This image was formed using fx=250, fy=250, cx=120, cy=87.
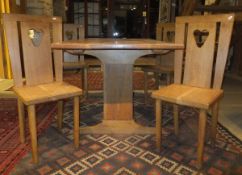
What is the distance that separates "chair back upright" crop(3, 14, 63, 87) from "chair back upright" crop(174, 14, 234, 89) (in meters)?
1.04

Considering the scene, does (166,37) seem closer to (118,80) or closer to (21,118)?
(118,80)

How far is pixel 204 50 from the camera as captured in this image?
197 cm

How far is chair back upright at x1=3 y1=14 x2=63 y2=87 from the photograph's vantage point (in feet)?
6.22

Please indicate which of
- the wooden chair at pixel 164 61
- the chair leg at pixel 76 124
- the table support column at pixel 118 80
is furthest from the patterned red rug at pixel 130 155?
the wooden chair at pixel 164 61

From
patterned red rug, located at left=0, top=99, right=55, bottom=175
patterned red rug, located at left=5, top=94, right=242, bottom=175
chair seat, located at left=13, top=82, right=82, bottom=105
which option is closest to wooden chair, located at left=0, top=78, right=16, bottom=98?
patterned red rug, located at left=0, top=99, right=55, bottom=175

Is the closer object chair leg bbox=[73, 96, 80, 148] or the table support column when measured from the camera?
chair leg bbox=[73, 96, 80, 148]

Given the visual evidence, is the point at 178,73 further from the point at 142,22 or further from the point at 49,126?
the point at 142,22

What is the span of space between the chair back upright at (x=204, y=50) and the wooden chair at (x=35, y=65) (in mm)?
918

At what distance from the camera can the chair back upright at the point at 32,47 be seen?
190cm

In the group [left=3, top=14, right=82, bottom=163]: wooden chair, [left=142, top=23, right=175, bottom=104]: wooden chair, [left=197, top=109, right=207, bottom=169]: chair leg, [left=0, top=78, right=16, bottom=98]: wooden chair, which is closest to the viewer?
[left=197, top=109, right=207, bottom=169]: chair leg

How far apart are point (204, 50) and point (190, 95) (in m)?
0.44

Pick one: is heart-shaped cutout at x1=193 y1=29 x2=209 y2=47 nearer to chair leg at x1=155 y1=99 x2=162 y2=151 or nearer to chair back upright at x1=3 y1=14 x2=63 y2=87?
chair leg at x1=155 y1=99 x2=162 y2=151

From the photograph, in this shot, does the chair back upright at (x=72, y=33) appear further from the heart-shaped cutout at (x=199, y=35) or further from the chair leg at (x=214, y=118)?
the chair leg at (x=214, y=118)

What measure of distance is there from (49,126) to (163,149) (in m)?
1.11
